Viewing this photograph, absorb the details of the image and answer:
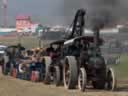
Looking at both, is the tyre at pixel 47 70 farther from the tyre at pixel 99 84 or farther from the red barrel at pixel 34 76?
the tyre at pixel 99 84

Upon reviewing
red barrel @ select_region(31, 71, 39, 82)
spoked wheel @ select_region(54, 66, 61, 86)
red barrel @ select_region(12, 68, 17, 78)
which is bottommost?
red barrel @ select_region(12, 68, 17, 78)

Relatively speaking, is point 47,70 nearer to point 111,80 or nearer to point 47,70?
point 47,70

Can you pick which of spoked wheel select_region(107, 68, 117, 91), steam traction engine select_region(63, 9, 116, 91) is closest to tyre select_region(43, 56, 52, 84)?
steam traction engine select_region(63, 9, 116, 91)

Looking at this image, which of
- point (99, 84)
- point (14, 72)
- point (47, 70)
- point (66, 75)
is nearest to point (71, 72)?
point (66, 75)

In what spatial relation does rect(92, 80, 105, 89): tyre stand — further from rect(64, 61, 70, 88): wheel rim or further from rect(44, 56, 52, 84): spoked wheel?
rect(44, 56, 52, 84): spoked wheel

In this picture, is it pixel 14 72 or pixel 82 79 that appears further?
pixel 14 72

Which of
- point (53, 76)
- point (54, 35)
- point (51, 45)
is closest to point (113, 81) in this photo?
point (53, 76)

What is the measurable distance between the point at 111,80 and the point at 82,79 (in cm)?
142

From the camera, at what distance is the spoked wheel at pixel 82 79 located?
15477 mm

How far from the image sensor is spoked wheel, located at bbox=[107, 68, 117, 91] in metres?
16.2

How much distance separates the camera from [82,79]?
15.6m

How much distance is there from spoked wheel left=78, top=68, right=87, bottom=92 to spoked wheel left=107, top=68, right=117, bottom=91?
1166 millimetres

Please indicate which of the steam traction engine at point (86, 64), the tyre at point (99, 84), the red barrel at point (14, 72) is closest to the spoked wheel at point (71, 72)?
Answer: the steam traction engine at point (86, 64)

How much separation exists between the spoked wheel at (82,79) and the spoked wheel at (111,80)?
1166 millimetres
